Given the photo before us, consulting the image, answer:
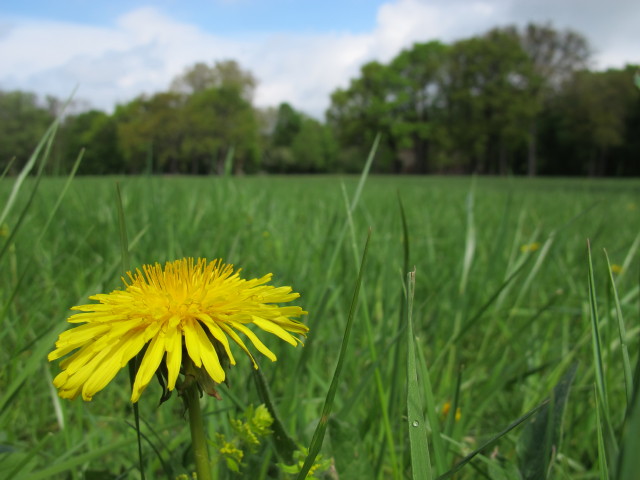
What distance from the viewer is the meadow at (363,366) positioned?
19.1 inches

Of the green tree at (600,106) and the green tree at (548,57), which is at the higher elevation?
the green tree at (548,57)

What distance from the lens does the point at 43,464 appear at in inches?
26.0

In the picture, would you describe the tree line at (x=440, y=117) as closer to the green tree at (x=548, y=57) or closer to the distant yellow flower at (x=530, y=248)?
Answer: the green tree at (x=548, y=57)

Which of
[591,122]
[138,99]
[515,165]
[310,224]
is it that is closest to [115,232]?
[310,224]

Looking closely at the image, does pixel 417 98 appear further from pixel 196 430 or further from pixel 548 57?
pixel 196 430

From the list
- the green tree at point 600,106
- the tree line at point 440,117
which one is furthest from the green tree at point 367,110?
the green tree at point 600,106

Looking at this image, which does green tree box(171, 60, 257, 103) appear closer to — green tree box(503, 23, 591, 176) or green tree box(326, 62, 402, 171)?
green tree box(326, 62, 402, 171)

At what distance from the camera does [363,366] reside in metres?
0.97

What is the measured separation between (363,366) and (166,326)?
2.20 feet

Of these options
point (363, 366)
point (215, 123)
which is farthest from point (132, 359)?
point (215, 123)

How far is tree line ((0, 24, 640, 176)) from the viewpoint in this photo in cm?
2781

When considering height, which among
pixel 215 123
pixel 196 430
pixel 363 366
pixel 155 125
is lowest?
pixel 363 366

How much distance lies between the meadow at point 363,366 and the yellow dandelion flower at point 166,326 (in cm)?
9

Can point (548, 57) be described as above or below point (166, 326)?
above
